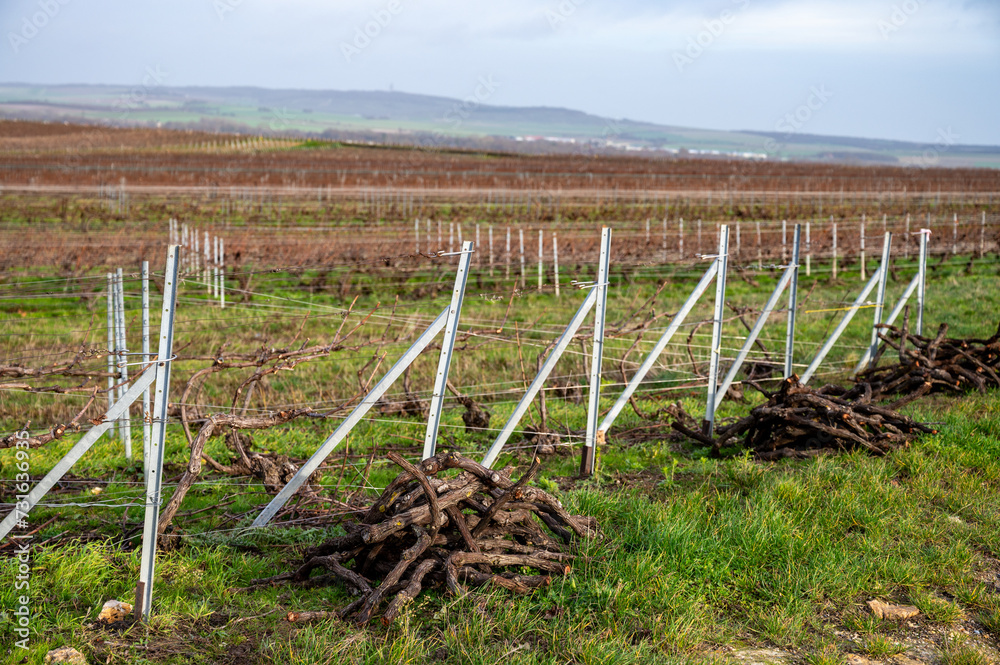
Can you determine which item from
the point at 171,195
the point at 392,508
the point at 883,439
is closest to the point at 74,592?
the point at 392,508

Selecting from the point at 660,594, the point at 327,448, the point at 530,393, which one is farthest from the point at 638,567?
the point at 327,448

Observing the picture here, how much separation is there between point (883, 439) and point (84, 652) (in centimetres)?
509

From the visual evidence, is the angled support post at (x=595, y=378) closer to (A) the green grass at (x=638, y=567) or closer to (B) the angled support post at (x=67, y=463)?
(A) the green grass at (x=638, y=567)

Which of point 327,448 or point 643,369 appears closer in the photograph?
point 327,448

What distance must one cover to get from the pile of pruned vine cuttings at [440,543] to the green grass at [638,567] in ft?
0.31

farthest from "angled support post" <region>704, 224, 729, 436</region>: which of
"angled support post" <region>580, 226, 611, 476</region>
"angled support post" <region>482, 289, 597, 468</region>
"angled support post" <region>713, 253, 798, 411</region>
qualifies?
"angled support post" <region>482, 289, 597, 468</region>

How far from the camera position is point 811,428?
18.2 feet

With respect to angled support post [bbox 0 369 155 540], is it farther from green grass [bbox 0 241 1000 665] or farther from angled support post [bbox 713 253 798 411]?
angled support post [bbox 713 253 798 411]

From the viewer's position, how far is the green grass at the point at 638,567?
3.16 m

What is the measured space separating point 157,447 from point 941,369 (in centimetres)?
672

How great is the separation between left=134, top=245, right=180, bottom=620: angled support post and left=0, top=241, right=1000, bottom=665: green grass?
0.15 metres

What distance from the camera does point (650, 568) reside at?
362cm

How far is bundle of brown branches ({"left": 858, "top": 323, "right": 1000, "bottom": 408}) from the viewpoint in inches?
274

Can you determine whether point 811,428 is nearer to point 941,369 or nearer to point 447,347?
point 941,369
